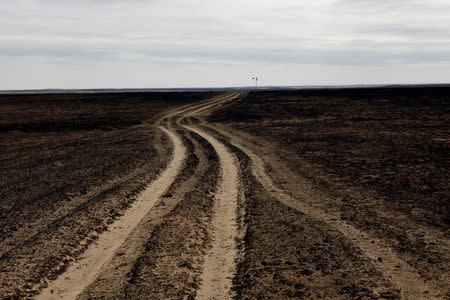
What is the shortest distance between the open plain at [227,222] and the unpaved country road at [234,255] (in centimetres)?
4

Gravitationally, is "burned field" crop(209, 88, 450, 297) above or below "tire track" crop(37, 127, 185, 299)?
above

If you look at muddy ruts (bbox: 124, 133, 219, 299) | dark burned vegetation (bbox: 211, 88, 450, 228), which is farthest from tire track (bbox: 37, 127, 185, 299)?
dark burned vegetation (bbox: 211, 88, 450, 228)

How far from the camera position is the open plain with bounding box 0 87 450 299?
7465 mm

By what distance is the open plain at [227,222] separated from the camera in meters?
7.46

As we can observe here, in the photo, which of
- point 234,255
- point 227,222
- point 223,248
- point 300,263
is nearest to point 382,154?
point 227,222

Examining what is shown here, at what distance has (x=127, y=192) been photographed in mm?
13422

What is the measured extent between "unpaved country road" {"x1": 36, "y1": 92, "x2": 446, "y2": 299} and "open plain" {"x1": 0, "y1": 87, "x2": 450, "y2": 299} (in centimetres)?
4

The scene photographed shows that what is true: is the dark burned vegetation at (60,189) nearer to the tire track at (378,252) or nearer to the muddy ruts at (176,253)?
the muddy ruts at (176,253)

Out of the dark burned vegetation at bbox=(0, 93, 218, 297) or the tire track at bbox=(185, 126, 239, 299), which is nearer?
the tire track at bbox=(185, 126, 239, 299)

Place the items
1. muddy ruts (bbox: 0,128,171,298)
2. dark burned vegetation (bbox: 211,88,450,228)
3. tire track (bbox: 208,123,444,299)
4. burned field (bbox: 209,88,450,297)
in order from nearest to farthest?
tire track (bbox: 208,123,444,299)
muddy ruts (bbox: 0,128,171,298)
burned field (bbox: 209,88,450,297)
dark burned vegetation (bbox: 211,88,450,228)

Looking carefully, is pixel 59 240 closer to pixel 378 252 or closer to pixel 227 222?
pixel 227 222

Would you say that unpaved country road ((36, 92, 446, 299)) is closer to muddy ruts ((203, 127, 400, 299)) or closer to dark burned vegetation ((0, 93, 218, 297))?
muddy ruts ((203, 127, 400, 299))

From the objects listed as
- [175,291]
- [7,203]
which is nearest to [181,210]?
[175,291]

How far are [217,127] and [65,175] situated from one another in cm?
1807
